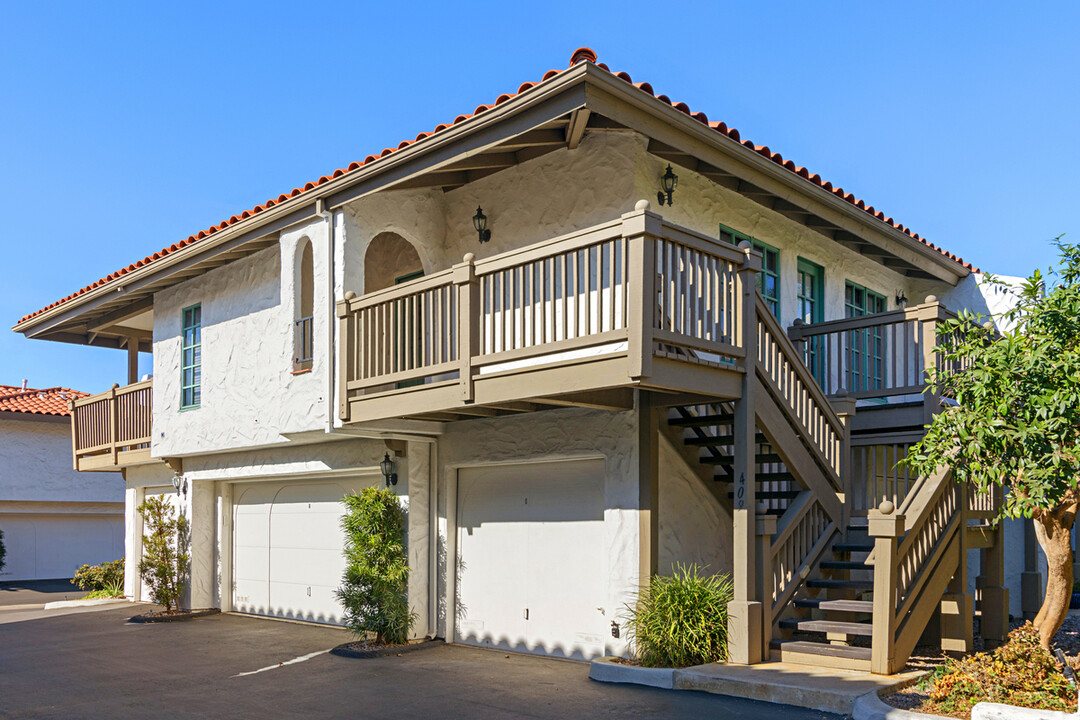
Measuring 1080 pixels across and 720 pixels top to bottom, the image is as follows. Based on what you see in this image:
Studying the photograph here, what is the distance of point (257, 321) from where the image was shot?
14.4 m

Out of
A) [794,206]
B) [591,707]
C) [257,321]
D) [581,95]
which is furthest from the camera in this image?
[257,321]

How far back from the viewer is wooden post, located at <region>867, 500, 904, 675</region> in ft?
28.6

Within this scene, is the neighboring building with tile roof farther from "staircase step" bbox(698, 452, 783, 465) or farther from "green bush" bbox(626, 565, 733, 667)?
"green bush" bbox(626, 565, 733, 667)

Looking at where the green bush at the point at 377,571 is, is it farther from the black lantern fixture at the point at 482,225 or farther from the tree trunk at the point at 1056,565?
the tree trunk at the point at 1056,565

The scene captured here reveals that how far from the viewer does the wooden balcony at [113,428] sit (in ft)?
59.8

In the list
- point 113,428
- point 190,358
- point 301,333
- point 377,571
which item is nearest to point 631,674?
point 377,571

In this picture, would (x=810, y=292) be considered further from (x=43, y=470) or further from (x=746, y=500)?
(x=43, y=470)

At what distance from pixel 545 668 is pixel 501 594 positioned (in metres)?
1.63

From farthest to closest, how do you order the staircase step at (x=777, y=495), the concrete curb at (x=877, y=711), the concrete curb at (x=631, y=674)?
the staircase step at (x=777, y=495) → the concrete curb at (x=631, y=674) → the concrete curb at (x=877, y=711)

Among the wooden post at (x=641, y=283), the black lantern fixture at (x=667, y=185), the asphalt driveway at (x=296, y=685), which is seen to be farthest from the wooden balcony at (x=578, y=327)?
the asphalt driveway at (x=296, y=685)

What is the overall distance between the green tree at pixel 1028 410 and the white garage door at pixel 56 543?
80.5ft

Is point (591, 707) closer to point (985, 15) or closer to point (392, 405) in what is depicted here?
point (392, 405)

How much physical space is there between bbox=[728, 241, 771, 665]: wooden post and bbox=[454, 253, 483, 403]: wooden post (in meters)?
2.60

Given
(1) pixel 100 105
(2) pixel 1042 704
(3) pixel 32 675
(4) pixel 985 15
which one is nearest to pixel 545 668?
(2) pixel 1042 704
